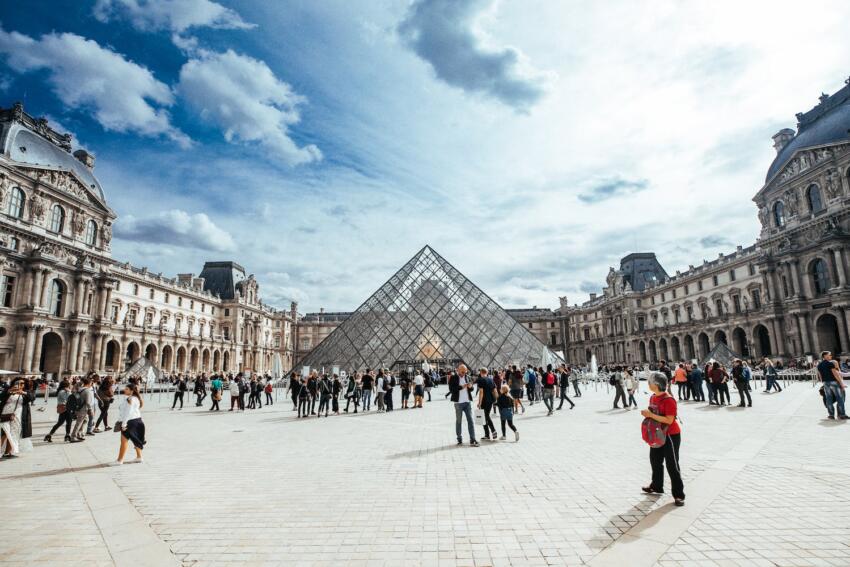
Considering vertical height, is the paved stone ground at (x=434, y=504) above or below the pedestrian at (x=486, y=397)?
below

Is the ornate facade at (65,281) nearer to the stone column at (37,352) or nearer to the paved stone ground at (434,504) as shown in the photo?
the stone column at (37,352)

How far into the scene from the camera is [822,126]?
30500 mm

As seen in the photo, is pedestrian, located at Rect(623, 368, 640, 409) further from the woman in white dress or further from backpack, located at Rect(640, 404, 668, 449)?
the woman in white dress

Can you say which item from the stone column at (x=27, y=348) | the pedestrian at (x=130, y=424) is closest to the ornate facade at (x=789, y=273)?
the pedestrian at (x=130, y=424)

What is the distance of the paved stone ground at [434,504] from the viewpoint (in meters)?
3.05

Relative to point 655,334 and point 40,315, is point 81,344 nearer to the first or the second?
point 40,315

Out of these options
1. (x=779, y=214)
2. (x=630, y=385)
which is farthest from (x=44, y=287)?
(x=779, y=214)

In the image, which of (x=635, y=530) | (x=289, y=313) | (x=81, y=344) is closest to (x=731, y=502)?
(x=635, y=530)

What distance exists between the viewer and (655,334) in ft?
161

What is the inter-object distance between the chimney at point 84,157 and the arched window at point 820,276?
57026 millimetres

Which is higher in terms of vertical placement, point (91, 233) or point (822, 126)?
point (822, 126)

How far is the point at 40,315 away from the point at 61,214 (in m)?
7.86

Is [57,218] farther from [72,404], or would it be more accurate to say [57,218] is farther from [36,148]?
[72,404]

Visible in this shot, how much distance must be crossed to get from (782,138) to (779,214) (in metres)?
7.66
